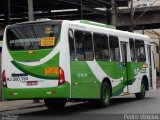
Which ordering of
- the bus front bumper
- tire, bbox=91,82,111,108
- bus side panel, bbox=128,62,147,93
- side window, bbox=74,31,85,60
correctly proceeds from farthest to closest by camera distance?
bus side panel, bbox=128,62,147,93 < tire, bbox=91,82,111,108 < side window, bbox=74,31,85,60 < the bus front bumper

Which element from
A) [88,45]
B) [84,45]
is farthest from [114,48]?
[84,45]

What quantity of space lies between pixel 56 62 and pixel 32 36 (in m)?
1.36

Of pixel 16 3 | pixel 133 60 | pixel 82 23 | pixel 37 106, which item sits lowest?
pixel 37 106

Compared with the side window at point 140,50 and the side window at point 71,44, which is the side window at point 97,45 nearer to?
the side window at point 71,44

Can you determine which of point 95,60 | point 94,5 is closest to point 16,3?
point 94,5

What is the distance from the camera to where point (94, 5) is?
48500 millimetres

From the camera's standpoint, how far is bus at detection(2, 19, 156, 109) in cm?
1658

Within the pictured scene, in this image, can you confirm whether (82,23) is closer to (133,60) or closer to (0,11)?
(133,60)

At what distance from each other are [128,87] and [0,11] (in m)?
28.9

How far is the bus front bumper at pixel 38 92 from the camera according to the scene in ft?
53.7

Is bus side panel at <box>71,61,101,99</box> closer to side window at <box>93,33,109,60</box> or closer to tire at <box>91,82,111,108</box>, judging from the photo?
tire at <box>91,82,111,108</box>

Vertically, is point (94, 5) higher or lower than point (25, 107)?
higher

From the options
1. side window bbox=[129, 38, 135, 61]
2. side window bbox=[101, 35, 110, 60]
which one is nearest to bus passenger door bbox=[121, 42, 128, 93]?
side window bbox=[129, 38, 135, 61]

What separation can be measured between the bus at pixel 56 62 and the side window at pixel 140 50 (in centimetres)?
413
